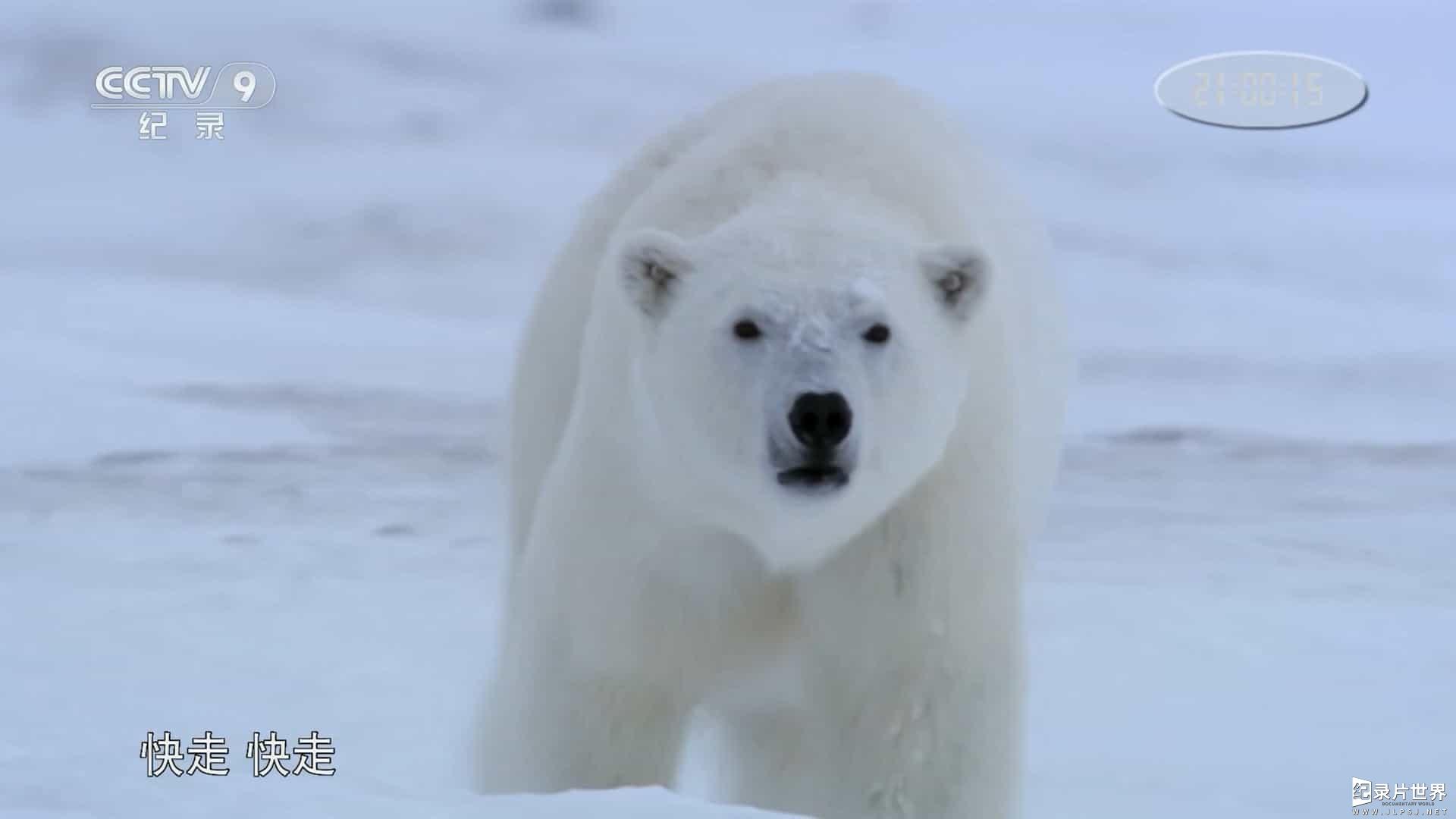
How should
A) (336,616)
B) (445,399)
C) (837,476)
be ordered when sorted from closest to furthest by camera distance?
(837,476) < (336,616) < (445,399)

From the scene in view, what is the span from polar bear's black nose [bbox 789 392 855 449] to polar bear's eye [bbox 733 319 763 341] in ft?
0.58

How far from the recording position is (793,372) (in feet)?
8.87

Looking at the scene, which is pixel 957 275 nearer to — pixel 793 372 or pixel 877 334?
pixel 877 334

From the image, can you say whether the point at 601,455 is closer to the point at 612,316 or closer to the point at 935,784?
the point at 612,316

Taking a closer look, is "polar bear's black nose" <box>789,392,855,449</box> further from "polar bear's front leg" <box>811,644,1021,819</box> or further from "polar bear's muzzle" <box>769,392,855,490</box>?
"polar bear's front leg" <box>811,644,1021,819</box>

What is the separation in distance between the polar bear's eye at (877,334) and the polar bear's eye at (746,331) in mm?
162

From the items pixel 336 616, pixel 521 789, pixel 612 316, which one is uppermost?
pixel 612 316

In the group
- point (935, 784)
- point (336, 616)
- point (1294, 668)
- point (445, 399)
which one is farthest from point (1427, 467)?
point (935, 784)

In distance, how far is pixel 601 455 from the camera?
310 centimetres

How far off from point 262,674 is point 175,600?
2.49ft
